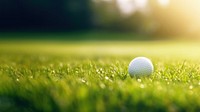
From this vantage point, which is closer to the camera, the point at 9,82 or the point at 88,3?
the point at 9,82

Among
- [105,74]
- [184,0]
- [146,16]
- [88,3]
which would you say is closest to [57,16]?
[88,3]

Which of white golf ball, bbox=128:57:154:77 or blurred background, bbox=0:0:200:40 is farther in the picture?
blurred background, bbox=0:0:200:40

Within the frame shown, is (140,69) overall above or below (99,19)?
below

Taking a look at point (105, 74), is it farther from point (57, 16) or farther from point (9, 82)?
point (57, 16)

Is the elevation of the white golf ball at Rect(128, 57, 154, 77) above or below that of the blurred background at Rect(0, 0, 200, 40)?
below

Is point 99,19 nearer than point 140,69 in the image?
No

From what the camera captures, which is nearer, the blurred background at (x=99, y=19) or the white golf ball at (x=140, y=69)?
the white golf ball at (x=140, y=69)

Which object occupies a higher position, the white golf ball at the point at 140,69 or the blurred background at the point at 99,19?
the blurred background at the point at 99,19

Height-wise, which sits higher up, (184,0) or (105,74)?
(184,0)
